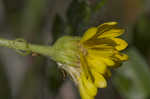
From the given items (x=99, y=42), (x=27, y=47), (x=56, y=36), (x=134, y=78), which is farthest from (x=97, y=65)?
(x=134, y=78)

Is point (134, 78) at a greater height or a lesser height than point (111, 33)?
lesser

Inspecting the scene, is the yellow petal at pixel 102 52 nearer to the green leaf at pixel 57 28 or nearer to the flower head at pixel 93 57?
the flower head at pixel 93 57

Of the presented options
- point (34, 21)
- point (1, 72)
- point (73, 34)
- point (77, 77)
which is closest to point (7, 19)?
point (34, 21)

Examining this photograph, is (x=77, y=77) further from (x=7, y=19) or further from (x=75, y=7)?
(x=7, y=19)

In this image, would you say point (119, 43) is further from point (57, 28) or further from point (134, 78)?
point (134, 78)

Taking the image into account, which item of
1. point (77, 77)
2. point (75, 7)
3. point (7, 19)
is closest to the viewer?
point (77, 77)

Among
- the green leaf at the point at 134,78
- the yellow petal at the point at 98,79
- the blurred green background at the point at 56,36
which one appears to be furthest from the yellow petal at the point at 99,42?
the green leaf at the point at 134,78

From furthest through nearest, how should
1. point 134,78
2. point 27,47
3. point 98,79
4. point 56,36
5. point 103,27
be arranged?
point 134,78 < point 56,36 < point 27,47 < point 98,79 < point 103,27
